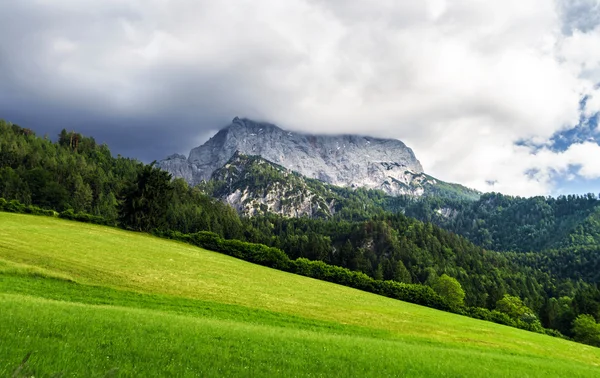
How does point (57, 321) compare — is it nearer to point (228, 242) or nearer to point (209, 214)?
point (228, 242)

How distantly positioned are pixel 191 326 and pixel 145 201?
3129 inches

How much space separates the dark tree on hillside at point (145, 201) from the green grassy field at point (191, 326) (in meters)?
24.6

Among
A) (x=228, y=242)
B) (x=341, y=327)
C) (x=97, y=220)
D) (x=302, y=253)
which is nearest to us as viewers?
(x=341, y=327)

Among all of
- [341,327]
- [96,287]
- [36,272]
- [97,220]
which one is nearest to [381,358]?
[341,327]

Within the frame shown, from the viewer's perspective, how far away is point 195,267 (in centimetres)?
5866

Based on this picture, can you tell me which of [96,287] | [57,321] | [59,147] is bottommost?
[96,287]

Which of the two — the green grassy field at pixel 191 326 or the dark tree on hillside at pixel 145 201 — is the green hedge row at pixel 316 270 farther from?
the green grassy field at pixel 191 326

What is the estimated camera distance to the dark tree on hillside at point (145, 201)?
92.9 metres

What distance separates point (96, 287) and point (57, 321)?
20648 mm

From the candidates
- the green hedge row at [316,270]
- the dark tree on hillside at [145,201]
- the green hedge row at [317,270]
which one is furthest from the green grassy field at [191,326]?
the dark tree on hillside at [145,201]

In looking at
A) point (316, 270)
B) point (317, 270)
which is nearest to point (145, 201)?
point (316, 270)

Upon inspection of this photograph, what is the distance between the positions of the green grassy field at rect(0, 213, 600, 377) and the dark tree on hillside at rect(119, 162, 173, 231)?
24618 millimetres

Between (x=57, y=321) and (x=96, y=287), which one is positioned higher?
(x=57, y=321)

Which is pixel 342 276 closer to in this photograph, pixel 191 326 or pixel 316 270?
pixel 316 270
